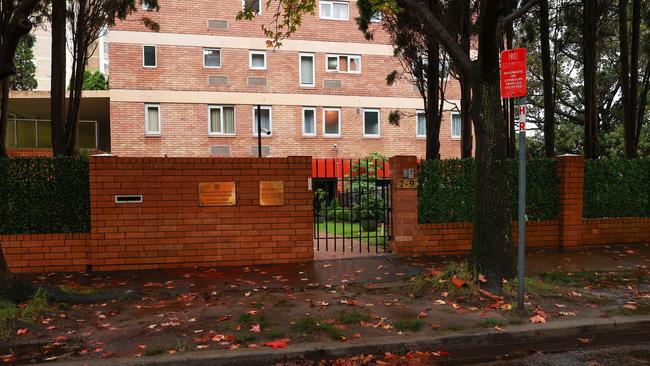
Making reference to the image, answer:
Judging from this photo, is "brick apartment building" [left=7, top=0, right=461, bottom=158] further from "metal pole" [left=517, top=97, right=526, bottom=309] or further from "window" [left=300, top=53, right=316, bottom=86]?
"metal pole" [left=517, top=97, right=526, bottom=309]

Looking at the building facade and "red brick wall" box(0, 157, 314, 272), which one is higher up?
the building facade

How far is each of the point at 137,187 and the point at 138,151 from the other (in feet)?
43.7

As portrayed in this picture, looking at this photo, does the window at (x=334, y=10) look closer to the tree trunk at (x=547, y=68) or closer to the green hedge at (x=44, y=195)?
the tree trunk at (x=547, y=68)

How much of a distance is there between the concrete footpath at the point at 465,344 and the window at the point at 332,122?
1790 centimetres

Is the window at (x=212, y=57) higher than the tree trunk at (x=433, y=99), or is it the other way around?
the window at (x=212, y=57)

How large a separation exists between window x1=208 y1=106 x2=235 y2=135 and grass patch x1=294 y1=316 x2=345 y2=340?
1728 cm

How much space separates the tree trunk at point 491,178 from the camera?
23.2 ft

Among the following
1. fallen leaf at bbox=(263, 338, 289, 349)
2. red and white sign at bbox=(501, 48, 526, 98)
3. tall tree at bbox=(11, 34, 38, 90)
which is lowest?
fallen leaf at bbox=(263, 338, 289, 349)

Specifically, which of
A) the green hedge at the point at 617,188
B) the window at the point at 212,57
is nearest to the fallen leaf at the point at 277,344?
the green hedge at the point at 617,188

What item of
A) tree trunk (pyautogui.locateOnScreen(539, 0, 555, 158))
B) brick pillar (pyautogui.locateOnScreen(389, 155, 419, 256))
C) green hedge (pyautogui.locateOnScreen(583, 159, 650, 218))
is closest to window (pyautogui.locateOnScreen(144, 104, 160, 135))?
brick pillar (pyautogui.locateOnScreen(389, 155, 419, 256))

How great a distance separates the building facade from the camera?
2128 centimetres

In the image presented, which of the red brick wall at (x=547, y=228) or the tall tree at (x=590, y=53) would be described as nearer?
the red brick wall at (x=547, y=228)

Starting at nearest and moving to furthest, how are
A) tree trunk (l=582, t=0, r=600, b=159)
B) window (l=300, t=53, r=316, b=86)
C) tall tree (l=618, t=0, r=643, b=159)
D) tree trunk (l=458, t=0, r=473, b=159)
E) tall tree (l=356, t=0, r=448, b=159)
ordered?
tree trunk (l=458, t=0, r=473, b=159) < tree trunk (l=582, t=0, r=600, b=159) < tall tree (l=618, t=0, r=643, b=159) < tall tree (l=356, t=0, r=448, b=159) < window (l=300, t=53, r=316, b=86)

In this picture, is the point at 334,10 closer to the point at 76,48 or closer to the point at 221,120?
the point at 221,120
